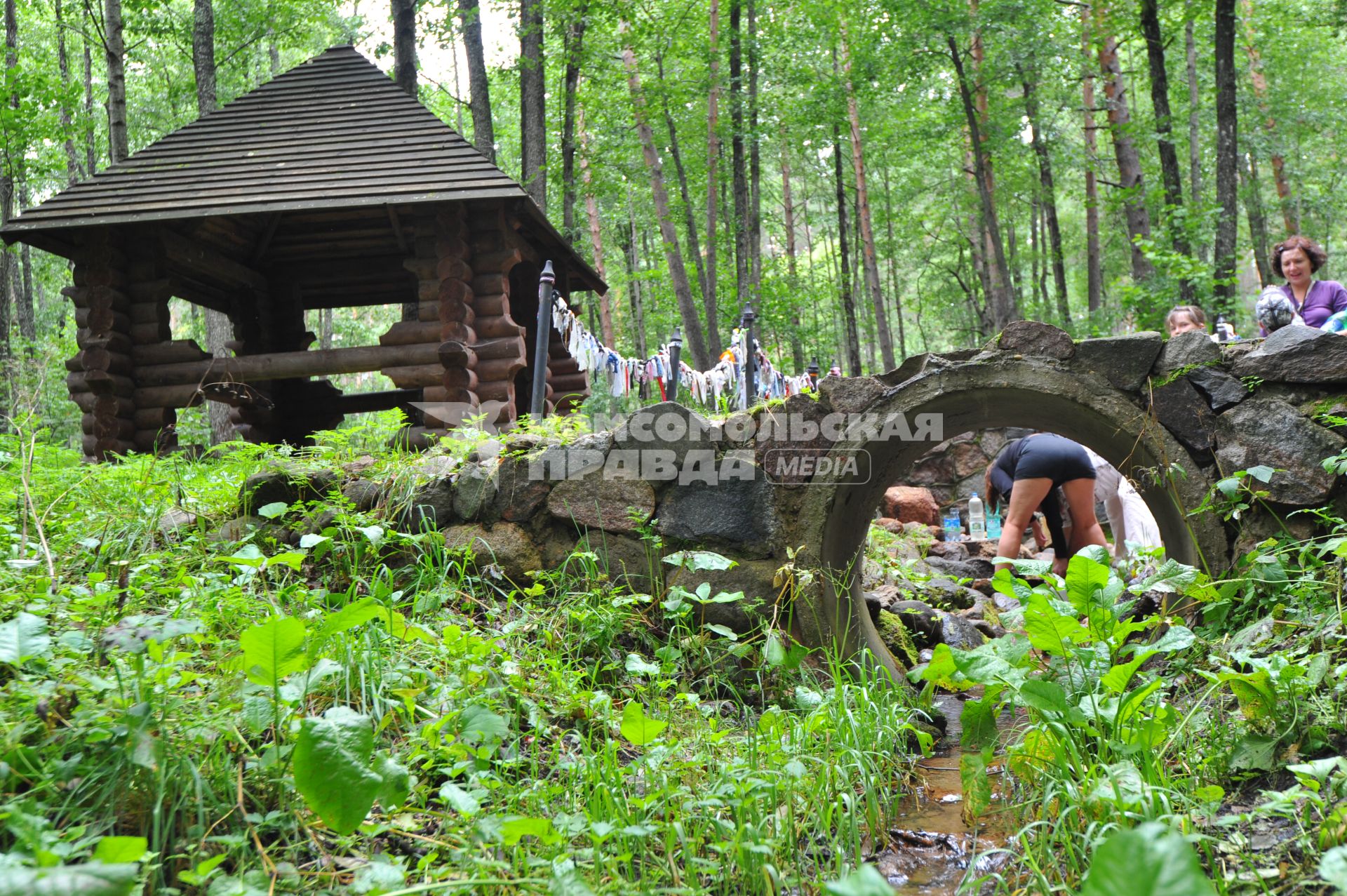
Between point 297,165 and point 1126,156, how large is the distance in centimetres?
992

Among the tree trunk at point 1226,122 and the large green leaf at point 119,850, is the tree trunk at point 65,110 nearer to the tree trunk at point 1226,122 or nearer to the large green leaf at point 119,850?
the tree trunk at point 1226,122

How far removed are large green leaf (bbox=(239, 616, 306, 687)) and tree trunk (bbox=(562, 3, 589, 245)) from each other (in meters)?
11.0

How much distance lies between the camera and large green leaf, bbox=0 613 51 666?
2.17 meters

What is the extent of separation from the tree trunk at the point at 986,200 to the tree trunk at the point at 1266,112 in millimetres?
7760

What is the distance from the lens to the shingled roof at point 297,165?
745 cm

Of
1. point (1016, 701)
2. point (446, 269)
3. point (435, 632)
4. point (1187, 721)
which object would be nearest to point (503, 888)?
point (435, 632)

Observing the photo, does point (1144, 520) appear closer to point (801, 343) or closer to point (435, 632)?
point (435, 632)

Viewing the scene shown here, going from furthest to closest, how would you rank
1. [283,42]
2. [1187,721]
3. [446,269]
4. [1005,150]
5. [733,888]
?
[283,42] → [1005,150] → [446,269] → [1187,721] → [733,888]

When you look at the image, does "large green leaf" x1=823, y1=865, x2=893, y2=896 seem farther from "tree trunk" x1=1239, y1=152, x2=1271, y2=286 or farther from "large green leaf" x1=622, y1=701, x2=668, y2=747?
"tree trunk" x1=1239, y1=152, x2=1271, y2=286

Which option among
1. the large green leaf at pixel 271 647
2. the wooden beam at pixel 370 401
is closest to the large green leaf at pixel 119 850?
the large green leaf at pixel 271 647

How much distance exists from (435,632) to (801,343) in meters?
18.6

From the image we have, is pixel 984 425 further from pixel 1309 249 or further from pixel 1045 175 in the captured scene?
pixel 1045 175

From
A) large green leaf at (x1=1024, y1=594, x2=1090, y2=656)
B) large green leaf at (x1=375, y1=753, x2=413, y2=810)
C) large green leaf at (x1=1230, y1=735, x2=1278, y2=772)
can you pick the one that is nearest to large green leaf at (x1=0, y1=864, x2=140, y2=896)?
large green leaf at (x1=375, y1=753, x2=413, y2=810)

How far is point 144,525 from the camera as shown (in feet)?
13.7
